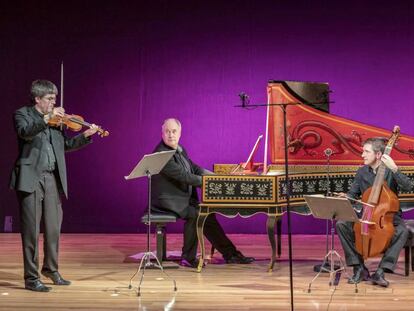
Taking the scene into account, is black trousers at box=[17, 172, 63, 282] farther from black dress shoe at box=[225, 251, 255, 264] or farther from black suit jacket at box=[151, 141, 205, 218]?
black dress shoe at box=[225, 251, 255, 264]

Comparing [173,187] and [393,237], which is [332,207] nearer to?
[393,237]

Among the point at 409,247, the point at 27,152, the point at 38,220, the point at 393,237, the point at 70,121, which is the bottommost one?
the point at 409,247

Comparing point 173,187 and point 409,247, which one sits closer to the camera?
point 409,247

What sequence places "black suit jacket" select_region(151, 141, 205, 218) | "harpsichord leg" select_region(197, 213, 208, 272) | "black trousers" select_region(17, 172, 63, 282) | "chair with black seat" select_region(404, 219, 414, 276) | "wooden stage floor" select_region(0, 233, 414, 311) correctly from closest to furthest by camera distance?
"wooden stage floor" select_region(0, 233, 414, 311), "black trousers" select_region(17, 172, 63, 282), "chair with black seat" select_region(404, 219, 414, 276), "harpsichord leg" select_region(197, 213, 208, 272), "black suit jacket" select_region(151, 141, 205, 218)

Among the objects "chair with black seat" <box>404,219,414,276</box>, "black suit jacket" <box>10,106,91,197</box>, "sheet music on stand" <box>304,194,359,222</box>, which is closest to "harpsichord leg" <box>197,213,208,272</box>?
"sheet music on stand" <box>304,194,359,222</box>

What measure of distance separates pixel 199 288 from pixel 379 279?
4.09 ft

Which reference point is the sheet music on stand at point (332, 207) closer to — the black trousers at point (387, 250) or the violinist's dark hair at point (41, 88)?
the black trousers at point (387, 250)

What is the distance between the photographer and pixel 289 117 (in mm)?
6609

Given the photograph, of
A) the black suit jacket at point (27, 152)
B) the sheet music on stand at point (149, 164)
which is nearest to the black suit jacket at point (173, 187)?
the sheet music on stand at point (149, 164)

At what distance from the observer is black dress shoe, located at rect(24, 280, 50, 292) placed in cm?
543

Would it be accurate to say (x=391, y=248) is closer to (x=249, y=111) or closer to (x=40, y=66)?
(x=249, y=111)

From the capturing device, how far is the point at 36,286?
545 centimetres

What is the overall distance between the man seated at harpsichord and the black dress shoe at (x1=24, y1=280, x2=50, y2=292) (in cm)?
138

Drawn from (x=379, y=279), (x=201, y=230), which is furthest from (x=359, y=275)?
(x=201, y=230)
